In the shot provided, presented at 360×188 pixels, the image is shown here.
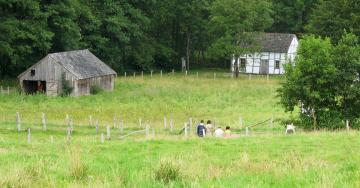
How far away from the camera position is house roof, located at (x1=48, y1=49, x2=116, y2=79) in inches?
2126

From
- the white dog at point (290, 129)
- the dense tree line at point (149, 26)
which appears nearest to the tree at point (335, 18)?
the dense tree line at point (149, 26)

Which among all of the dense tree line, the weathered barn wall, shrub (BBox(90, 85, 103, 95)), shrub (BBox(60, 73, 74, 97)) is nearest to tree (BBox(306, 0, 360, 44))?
the dense tree line

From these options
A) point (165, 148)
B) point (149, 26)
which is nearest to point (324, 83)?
point (165, 148)

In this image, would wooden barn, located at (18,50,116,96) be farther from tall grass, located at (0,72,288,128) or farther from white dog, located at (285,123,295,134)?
white dog, located at (285,123,295,134)

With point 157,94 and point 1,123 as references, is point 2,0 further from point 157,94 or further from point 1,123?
point 1,123

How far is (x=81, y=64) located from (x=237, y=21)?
24689 mm

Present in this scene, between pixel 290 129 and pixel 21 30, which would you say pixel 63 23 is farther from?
pixel 290 129

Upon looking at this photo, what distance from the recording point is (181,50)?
3634 inches

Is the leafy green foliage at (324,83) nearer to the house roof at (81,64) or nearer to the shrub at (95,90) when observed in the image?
the house roof at (81,64)

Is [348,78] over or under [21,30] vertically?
under

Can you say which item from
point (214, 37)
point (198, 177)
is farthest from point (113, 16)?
point (198, 177)

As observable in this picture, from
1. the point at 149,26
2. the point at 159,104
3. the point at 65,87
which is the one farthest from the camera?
the point at 149,26

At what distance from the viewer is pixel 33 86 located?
5606cm

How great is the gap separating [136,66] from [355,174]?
72109 millimetres
